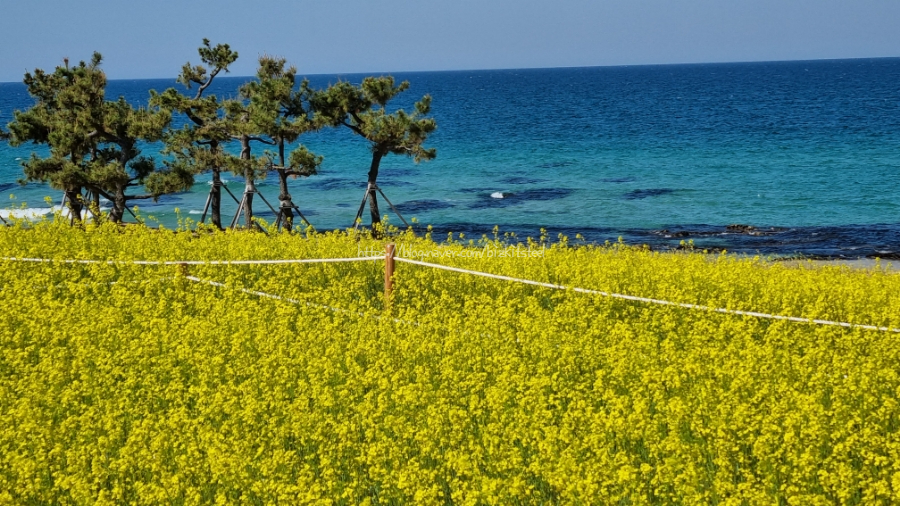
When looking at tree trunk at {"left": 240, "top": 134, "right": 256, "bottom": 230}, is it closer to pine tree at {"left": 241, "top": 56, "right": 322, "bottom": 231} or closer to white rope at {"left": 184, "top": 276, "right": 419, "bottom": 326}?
pine tree at {"left": 241, "top": 56, "right": 322, "bottom": 231}

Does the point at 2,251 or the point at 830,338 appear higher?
the point at 2,251

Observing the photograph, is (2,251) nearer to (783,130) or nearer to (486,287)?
(486,287)

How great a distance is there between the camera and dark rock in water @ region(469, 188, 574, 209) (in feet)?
102

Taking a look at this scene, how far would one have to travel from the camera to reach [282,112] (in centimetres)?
1767

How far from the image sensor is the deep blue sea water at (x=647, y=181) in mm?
25453

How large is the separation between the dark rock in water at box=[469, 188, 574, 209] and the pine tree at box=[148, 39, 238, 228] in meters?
14.2

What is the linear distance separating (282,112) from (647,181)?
71.9 ft

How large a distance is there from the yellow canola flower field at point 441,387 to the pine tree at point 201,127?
21.7 feet

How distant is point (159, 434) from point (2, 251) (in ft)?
24.3

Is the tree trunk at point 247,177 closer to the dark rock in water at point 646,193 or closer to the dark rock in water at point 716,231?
the dark rock in water at point 716,231

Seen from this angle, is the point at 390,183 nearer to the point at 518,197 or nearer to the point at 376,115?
the point at 518,197

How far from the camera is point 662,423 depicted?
6.35 meters

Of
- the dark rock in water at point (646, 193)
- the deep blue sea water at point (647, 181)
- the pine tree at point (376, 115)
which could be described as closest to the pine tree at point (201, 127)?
the pine tree at point (376, 115)

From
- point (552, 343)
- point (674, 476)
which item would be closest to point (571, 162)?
point (552, 343)
